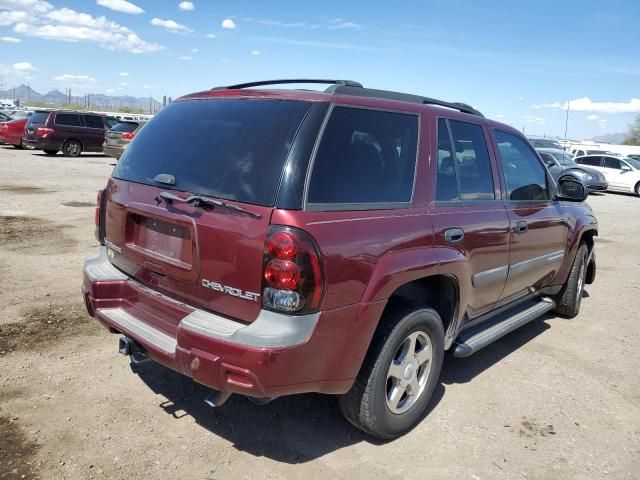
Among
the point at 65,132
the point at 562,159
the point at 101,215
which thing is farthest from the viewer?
the point at 562,159

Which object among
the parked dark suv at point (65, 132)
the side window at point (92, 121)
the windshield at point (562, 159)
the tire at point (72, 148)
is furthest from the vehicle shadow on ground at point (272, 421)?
the windshield at point (562, 159)

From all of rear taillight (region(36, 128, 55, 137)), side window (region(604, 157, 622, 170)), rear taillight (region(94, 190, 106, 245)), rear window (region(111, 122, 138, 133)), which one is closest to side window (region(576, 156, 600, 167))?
side window (region(604, 157, 622, 170))

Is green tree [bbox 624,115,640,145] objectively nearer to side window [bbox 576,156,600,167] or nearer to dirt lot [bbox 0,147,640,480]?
side window [bbox 576,156,600,167]

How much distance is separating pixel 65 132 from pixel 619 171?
22.9 m

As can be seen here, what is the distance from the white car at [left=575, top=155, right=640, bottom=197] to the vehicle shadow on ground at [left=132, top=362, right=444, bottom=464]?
23.6 m

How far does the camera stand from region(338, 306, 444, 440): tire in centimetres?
299

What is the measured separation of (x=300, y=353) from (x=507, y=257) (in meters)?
2.18

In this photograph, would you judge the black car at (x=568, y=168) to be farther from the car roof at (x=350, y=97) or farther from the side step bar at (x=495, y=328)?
the car roof at (x=350, y=97)

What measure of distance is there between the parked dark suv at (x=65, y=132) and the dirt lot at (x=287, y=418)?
1681cm

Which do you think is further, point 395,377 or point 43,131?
point 43,131

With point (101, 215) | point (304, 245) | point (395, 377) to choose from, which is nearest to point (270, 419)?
point (395, 377)

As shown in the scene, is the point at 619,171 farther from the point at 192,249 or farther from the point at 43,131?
the point at 192,249

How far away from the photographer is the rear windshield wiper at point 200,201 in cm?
263

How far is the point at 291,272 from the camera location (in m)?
2.51
